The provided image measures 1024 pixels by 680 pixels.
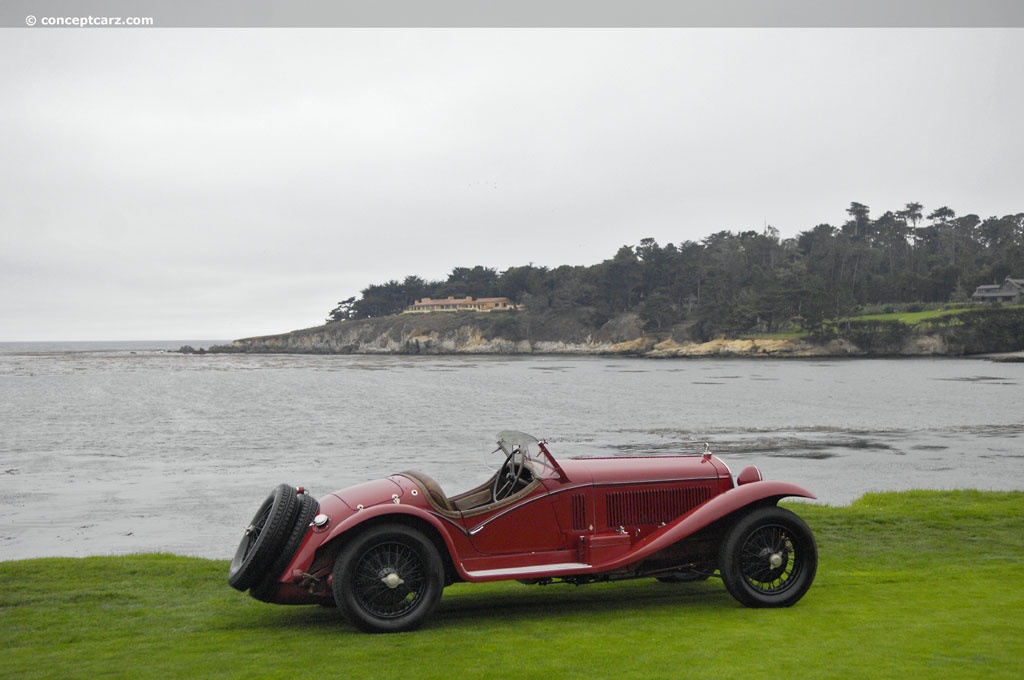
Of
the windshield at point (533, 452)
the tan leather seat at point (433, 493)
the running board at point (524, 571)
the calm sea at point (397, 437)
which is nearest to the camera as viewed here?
the running board at point (524, 571)

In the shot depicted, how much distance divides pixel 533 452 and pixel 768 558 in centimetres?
219

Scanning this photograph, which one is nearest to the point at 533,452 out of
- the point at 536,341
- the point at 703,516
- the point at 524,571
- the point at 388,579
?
the point at 524,571

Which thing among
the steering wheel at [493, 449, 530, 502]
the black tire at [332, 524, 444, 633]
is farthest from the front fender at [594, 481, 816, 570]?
the black tire at [332, 524, 444, 633]

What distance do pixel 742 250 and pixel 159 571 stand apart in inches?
5906

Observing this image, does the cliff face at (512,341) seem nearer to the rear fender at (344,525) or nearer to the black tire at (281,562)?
the rear fender at (344,525)

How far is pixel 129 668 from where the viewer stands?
5520 mm

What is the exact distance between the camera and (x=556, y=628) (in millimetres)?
6445

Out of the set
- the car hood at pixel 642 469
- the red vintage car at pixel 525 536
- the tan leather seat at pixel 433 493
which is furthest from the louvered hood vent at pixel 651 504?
the tan leather seat at pixel 433 493

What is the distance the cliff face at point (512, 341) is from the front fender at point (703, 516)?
11045 centimetres

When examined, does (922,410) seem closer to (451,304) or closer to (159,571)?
(159,571)

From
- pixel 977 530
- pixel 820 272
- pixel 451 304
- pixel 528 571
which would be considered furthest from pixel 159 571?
pixel 451 304

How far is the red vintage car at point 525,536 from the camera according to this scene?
659cm

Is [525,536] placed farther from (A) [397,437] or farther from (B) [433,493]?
(A) [397,437]

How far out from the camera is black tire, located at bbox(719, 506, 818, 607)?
23.0ft
